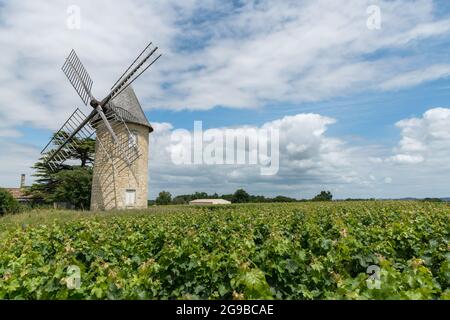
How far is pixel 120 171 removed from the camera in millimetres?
25703

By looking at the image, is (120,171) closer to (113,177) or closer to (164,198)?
(113,177)

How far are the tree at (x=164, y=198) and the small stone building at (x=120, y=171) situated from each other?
35.8 m

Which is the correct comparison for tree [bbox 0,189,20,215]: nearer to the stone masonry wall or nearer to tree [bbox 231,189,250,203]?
the stone masonry wall

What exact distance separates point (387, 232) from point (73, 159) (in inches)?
1565

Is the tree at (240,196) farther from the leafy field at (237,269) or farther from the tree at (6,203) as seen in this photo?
the leafy field at (237,269)

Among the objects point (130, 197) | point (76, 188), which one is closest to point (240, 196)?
point (76, 188)

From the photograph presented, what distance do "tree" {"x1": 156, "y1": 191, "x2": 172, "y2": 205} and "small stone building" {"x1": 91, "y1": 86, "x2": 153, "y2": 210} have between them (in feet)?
117

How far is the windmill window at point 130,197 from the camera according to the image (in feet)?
84.2

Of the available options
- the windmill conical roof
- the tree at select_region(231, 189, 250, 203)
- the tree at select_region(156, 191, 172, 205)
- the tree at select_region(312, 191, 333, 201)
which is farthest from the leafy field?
the tree at select_region(156, 191, 172, 205)

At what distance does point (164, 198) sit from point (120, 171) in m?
38.7

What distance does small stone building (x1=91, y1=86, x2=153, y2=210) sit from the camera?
25.5 metres

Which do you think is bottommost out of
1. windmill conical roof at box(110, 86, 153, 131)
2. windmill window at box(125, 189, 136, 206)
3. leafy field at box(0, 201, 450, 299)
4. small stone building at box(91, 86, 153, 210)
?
leafy field at box(0, 201, 450, 299)

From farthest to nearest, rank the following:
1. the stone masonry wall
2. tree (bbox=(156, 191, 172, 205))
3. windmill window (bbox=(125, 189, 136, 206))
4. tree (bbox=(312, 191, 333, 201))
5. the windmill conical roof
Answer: tree (bbox=(156, 191, 172, 205)), tree (bbox=(312, 191, 333, 201)), the windmill conical roof, windmill window (bbox=(125, 189, 136, 206)), the stone masonry wall
